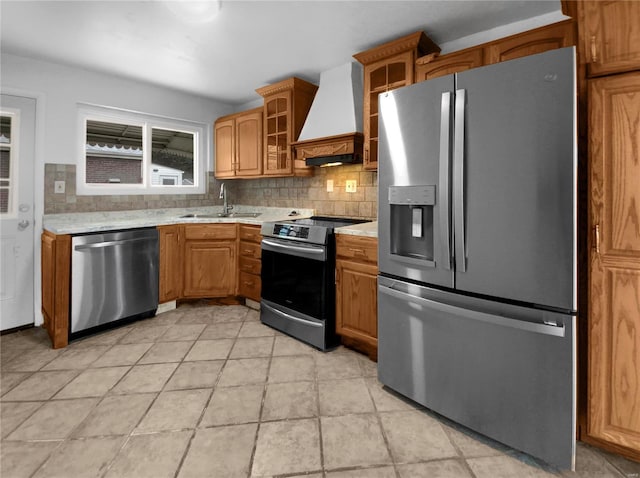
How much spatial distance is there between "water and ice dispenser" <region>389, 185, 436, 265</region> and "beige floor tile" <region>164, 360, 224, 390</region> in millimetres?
1394

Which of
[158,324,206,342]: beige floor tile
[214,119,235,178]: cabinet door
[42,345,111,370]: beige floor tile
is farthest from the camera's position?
[214,119,235,178]: cabinet door

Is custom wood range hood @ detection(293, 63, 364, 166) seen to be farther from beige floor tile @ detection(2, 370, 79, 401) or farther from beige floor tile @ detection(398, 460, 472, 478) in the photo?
beige floor tile @ detection(2, 370, 79, 401)

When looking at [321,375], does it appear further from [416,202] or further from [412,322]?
[416,202]

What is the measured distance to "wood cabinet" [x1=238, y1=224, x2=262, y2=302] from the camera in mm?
3377

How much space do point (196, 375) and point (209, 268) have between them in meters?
1.47

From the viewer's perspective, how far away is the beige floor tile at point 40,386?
1.92 metres

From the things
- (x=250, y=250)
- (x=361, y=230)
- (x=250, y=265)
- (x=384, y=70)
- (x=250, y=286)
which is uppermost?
(x=384, y=70)

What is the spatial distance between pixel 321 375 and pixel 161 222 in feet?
6.93

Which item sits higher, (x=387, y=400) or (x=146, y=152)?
(x=146, y=152)

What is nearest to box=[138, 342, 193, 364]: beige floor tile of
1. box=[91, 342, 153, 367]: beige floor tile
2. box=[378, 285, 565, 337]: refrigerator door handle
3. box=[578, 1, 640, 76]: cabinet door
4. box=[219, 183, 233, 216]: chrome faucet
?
box=[91, 342, 153, 367]: beige floor tile

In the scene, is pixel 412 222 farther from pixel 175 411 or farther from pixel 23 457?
pixel 23 457

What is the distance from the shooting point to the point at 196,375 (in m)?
2.18

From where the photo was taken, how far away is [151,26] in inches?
95.4

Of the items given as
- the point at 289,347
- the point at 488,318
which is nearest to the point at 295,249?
the point at 289,347
